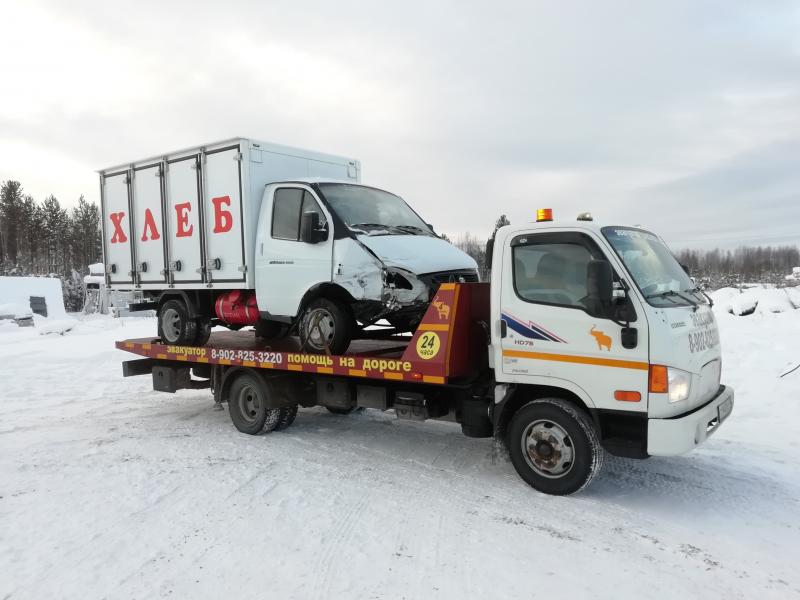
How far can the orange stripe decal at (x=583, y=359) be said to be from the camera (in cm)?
477

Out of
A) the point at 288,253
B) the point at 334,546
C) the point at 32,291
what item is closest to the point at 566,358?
the point at 334,546

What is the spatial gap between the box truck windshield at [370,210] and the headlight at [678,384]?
3.29 m

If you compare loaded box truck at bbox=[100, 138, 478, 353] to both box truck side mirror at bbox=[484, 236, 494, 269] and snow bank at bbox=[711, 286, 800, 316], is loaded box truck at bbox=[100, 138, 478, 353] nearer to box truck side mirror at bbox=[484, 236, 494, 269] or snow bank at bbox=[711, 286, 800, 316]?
box truck side mirror at bbox=[484, 236, 494, 269]

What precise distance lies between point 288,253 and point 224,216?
1172 millimetres

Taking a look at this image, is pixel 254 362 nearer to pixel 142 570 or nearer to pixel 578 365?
pixel 142 570

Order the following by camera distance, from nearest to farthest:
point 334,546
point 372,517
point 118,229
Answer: point 334,546 < point 372,517 < point 118,229

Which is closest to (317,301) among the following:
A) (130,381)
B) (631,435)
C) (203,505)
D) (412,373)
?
(412,373)

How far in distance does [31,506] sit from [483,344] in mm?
4241

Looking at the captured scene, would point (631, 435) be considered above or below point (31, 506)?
above

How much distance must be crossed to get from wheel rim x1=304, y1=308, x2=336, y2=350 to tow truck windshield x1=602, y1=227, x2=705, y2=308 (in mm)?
3013

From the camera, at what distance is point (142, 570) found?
3965 mm

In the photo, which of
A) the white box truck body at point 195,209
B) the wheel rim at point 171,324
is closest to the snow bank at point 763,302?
the white box truck body at point 195,209

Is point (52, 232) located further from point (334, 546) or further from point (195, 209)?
point (334, 546)

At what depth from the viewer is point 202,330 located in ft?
27.6
